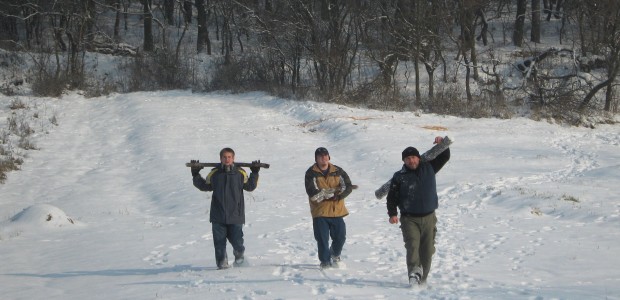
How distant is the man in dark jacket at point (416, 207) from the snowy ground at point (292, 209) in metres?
0.34

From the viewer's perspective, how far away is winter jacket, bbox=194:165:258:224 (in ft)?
25.1

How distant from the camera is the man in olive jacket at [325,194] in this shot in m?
7.34

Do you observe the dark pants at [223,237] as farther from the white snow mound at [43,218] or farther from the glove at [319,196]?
the white snow mound at [43,218]

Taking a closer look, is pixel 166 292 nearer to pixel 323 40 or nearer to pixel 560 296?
pixel 560 296

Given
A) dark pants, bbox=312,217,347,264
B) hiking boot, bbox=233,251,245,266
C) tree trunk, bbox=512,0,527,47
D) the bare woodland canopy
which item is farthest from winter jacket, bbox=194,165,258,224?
tree trunk, bbox=512,0,527,47

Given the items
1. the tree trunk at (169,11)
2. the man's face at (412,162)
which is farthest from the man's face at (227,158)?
the tree trunk at (169,11)

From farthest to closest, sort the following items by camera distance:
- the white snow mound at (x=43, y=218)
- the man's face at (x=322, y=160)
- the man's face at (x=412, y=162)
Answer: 1. the white snow mound at (x=43, y=218)
2. the man's face at (x=322, y=160)
3. the man's face at (x=412, y=162)

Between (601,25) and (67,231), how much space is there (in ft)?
88.7

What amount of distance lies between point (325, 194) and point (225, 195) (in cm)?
128

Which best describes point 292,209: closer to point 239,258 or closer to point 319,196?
point 239,258

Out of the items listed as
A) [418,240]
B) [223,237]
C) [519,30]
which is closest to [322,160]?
[418,240]

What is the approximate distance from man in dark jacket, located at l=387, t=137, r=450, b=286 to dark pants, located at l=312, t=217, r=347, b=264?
0.94 meters

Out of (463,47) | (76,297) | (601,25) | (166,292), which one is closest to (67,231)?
(76,297)

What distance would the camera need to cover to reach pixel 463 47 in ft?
96.9
